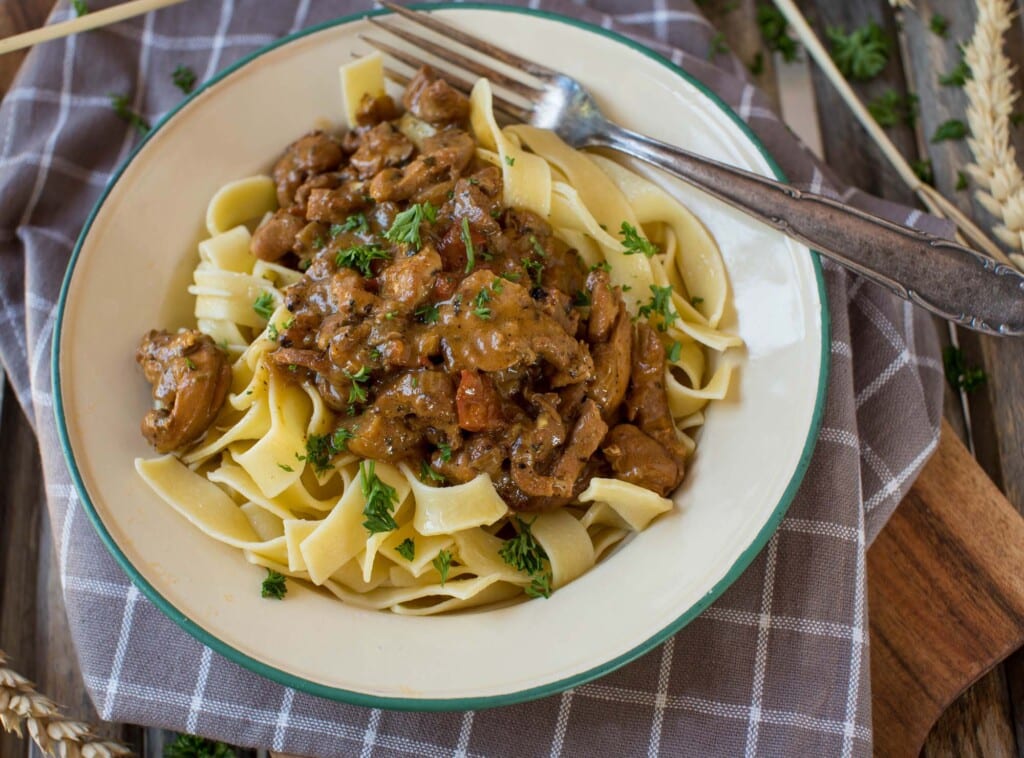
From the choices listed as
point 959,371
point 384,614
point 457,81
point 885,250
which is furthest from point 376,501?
point 959,371

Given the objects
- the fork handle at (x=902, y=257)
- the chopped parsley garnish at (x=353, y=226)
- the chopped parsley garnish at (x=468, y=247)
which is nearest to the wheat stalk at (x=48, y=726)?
the chopped parsley garnish at (x=353, y=226)

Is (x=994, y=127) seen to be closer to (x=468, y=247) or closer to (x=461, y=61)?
(x=461, y=61)

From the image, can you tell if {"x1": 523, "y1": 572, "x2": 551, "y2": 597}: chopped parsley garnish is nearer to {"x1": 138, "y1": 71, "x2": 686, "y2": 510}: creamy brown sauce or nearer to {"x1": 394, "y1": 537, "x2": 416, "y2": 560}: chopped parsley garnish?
{"x1": 138, "y1": 71, "x2": 686, "y2": 510}: creamy brown sauce

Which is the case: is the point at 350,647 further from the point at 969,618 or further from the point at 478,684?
the point at 969,618

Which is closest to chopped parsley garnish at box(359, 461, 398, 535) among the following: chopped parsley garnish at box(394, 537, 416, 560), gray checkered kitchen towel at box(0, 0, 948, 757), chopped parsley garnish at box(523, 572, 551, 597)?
chopped parsley garnish at box(394, 537, 416, 560)

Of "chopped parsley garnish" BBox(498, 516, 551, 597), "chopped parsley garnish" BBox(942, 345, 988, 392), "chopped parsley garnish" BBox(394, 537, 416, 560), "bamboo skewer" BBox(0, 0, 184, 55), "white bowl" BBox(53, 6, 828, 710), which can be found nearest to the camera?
"white bowl" BBox(53, 6, 828, 710)

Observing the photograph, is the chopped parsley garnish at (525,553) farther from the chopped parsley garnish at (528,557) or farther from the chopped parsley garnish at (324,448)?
the chopped parsley garnish at (324,448)
